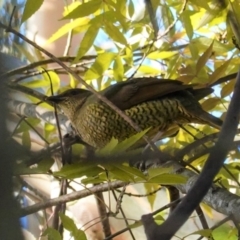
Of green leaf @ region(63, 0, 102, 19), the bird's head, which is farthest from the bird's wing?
green leaf @ region(63, 0, 102, 19)

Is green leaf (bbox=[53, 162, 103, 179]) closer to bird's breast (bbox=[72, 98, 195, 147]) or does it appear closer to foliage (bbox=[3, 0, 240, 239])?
foliage (bbox=[3, 0, 240, 239])

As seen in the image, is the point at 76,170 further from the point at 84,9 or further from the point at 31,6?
the point at 84,9

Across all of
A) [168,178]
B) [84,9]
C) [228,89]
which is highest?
[84,9]

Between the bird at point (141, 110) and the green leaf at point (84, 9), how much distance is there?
0.78 ft

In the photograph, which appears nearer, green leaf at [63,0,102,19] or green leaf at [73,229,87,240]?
green leaf at [73,229,87,240]

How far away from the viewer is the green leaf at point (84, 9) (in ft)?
2.17

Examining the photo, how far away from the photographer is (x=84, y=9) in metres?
0.67

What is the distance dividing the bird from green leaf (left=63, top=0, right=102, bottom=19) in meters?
0.24

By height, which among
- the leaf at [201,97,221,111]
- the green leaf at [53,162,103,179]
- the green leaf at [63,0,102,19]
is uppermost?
the green leaf at [63,0,102,19]

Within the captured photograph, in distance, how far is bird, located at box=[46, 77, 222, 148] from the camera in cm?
88

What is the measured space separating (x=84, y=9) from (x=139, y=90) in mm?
303

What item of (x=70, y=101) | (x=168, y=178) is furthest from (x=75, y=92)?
(x=168, y=178)

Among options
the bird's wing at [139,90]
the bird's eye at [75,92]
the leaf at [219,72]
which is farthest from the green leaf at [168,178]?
the bird's eye at [75,92]

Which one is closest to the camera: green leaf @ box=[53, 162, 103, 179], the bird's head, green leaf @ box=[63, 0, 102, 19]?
green leaf @ box=[53, 162, 103, 179]
